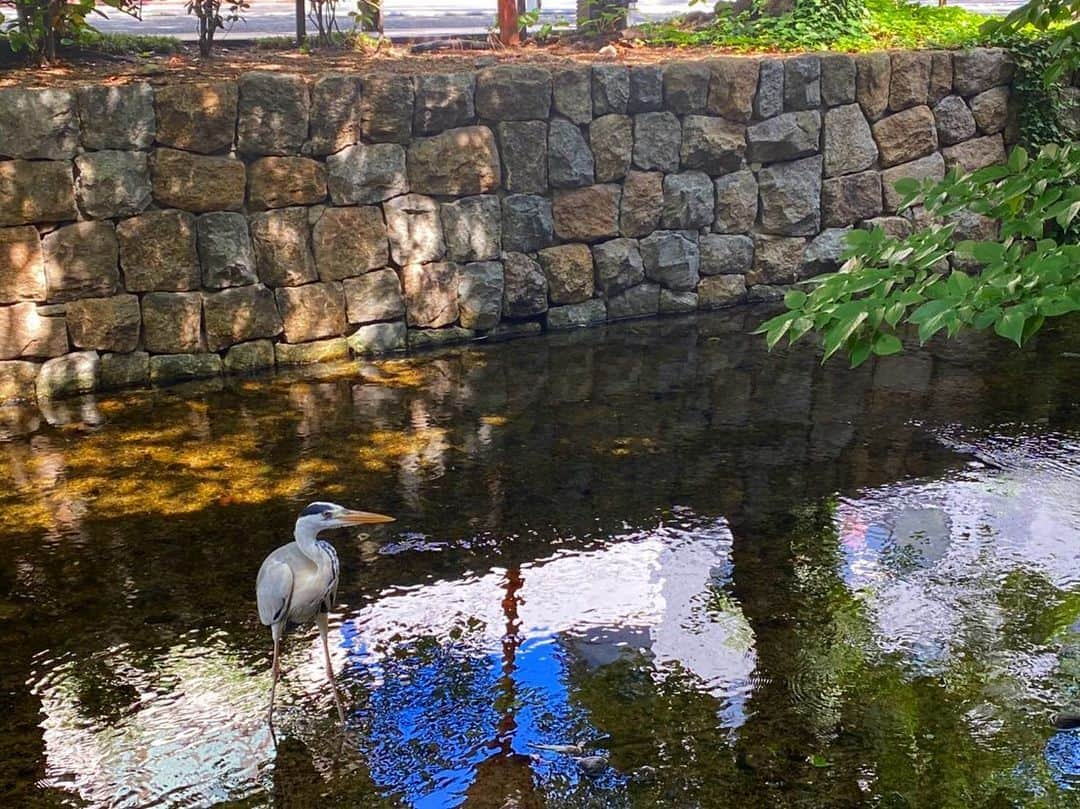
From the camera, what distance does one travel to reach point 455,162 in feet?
27.9

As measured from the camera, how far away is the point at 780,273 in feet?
31.8

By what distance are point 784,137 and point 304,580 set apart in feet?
21.3

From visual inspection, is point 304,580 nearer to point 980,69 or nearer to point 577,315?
point 577,315

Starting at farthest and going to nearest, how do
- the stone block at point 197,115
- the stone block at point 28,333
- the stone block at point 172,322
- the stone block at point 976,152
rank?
the stone block at point 976,152, the stone block at point 172,322, the stone block at point 197,115, the stone block at point 28,333

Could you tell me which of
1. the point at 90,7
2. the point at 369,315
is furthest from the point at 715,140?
the point at 90,7

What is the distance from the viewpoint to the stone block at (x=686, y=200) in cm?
925

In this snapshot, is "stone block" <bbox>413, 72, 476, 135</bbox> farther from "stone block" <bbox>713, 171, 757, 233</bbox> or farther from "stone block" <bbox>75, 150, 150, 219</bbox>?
"stone block" <bbox>713, 171, 757, 233</bbox>

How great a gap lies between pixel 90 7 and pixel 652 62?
167 inches

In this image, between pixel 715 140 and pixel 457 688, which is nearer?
pixel 457 688

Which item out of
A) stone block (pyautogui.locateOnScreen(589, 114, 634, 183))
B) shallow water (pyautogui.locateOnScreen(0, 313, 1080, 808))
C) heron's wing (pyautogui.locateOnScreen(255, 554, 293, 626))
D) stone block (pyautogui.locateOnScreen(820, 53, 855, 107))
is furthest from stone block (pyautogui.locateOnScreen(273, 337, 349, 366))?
stone block (pyautogui.locateOnScreen(820, 53, 855, 107))

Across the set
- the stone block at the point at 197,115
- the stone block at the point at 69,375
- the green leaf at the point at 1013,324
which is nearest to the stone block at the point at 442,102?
the stone block at the point at 197,115

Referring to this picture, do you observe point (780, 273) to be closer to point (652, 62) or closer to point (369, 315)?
point (652, 62)

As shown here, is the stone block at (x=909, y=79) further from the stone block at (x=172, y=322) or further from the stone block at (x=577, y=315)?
the stone block at (x=172, y=322)

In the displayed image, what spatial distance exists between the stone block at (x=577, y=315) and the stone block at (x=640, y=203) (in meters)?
0.61
